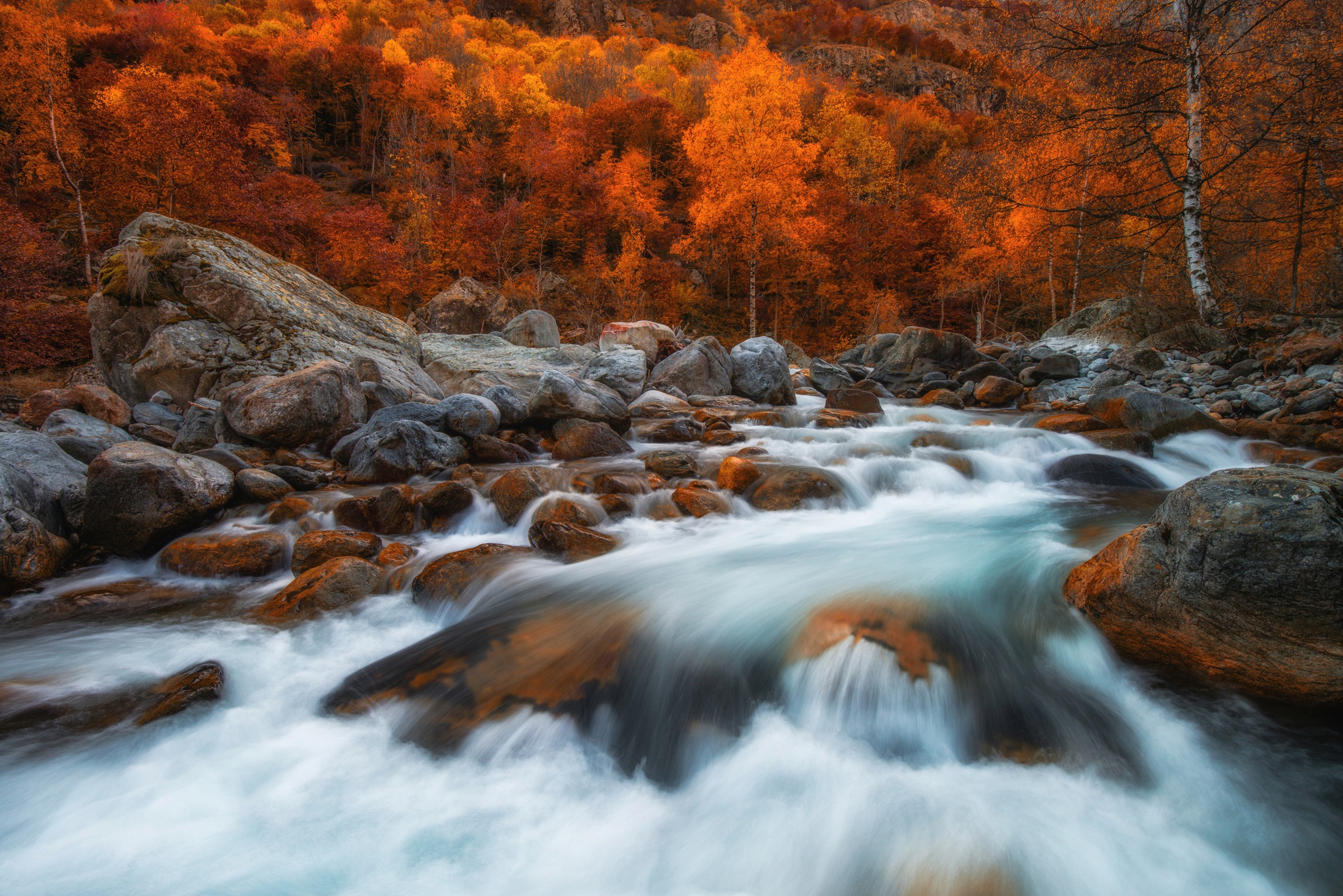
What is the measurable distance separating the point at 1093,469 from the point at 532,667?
6375mm

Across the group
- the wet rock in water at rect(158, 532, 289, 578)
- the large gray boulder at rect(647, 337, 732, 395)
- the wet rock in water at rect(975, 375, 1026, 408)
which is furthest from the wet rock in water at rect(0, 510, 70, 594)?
the wet rock in water at rect(975, 375, 1026, 408)

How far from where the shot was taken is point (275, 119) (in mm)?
30734

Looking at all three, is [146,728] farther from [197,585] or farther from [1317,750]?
[1317,750]

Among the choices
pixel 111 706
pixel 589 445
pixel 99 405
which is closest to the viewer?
pixel 111 706

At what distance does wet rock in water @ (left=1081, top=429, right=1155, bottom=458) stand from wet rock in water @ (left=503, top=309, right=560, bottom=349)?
12992 mm

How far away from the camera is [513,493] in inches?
227

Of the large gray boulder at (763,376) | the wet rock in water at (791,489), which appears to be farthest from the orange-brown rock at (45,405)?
the large gray boulder at (763,376)

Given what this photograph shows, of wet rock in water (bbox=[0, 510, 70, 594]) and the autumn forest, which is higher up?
the autumn forest

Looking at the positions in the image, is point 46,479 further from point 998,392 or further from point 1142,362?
point 1142,362

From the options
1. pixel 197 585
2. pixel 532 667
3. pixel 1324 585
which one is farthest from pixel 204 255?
pixel 1324 585

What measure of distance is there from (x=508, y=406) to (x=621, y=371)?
361 cm

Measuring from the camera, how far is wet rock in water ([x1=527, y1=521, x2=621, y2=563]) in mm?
4773

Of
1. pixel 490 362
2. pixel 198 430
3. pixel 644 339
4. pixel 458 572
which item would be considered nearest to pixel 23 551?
pixel 458 572

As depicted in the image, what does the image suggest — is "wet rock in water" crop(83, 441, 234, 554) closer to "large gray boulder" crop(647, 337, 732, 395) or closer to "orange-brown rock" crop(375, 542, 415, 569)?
"orange-brown rock" crop(375, 542, 415, 569)
